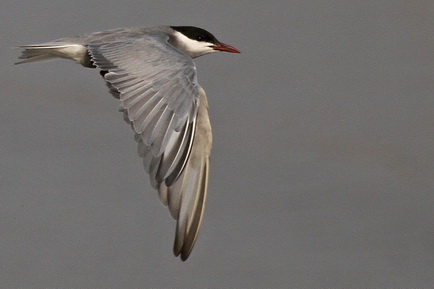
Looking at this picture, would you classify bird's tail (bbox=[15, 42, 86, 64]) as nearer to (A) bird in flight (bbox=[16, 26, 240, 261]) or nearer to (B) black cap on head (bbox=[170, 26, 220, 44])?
(A) bird in flight (bbox=[16, 26, 240, 261])

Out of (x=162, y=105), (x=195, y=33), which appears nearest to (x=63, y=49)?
(x=195, y=33)

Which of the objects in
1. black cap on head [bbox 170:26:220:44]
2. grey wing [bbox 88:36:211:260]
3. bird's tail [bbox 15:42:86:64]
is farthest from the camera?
black cap on head [bbox 170:26:220:44]

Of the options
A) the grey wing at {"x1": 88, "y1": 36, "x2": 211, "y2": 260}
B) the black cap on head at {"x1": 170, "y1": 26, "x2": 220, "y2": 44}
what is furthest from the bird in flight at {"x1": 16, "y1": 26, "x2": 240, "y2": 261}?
the black cap on head at {"x1": 170, "y1": 26, "x2": 220, "y2": 44}

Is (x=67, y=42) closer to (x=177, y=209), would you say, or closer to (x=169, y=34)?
(x=169, y=34)

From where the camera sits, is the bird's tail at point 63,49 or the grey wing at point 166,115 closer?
the grey wing at point 166,115

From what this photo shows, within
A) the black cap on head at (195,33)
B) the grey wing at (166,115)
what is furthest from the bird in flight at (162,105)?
the black cap on head at (195,33)

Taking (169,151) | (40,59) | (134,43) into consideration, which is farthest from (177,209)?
(40,59)

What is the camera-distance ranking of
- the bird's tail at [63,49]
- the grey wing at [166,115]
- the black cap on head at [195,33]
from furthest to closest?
the black cap on head at [195,33] < the bird's tail at [63,49] < the grey wing at [166,115]

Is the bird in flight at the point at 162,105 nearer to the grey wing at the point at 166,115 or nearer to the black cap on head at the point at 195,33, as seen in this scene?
the grey wing at the point at 166,115
